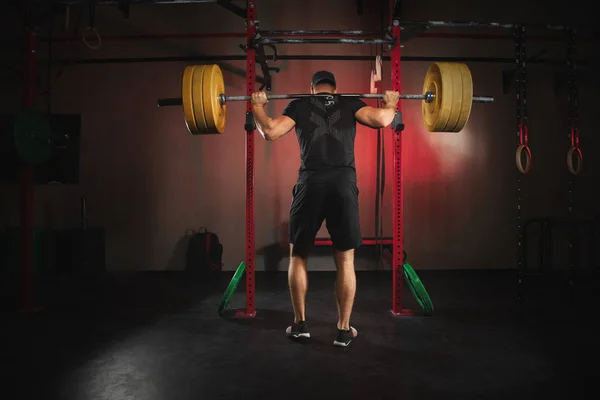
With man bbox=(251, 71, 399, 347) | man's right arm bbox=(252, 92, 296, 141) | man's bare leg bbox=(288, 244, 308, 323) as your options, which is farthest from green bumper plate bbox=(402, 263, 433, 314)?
man's right arm bbox=(252, 92, 296, 141)

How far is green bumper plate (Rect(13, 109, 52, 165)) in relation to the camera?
10.4 feet

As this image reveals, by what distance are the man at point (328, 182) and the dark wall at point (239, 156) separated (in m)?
2.22

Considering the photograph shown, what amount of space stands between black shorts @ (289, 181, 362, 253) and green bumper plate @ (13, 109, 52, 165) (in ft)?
7.42

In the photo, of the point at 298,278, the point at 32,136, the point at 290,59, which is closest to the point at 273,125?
the point at 298,278

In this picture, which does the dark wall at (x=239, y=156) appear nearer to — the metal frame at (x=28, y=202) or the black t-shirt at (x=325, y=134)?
the metal frame at (x=28, y=202)

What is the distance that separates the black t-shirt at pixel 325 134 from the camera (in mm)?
2492

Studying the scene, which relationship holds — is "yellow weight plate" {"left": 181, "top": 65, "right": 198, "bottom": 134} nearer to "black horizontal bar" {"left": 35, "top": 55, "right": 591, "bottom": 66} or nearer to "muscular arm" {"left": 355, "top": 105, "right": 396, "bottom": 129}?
"muscular arm" {"left": 355, "top": 105, "right": 396, "bottom": 129}

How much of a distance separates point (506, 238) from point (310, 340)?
3.27m

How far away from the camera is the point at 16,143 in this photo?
10.3 feet

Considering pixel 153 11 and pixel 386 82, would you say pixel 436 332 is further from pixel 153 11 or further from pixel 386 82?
pixel 153 11

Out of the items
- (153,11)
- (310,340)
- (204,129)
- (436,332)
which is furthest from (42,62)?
(436,332)

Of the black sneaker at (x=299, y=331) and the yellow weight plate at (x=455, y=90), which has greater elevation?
the yellow weight plate at (x=455, y=90)

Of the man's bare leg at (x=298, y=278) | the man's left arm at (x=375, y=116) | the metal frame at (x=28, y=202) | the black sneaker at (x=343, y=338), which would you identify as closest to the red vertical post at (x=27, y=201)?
the metal frame at (x=28, y=202)

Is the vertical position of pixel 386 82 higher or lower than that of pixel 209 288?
higher
